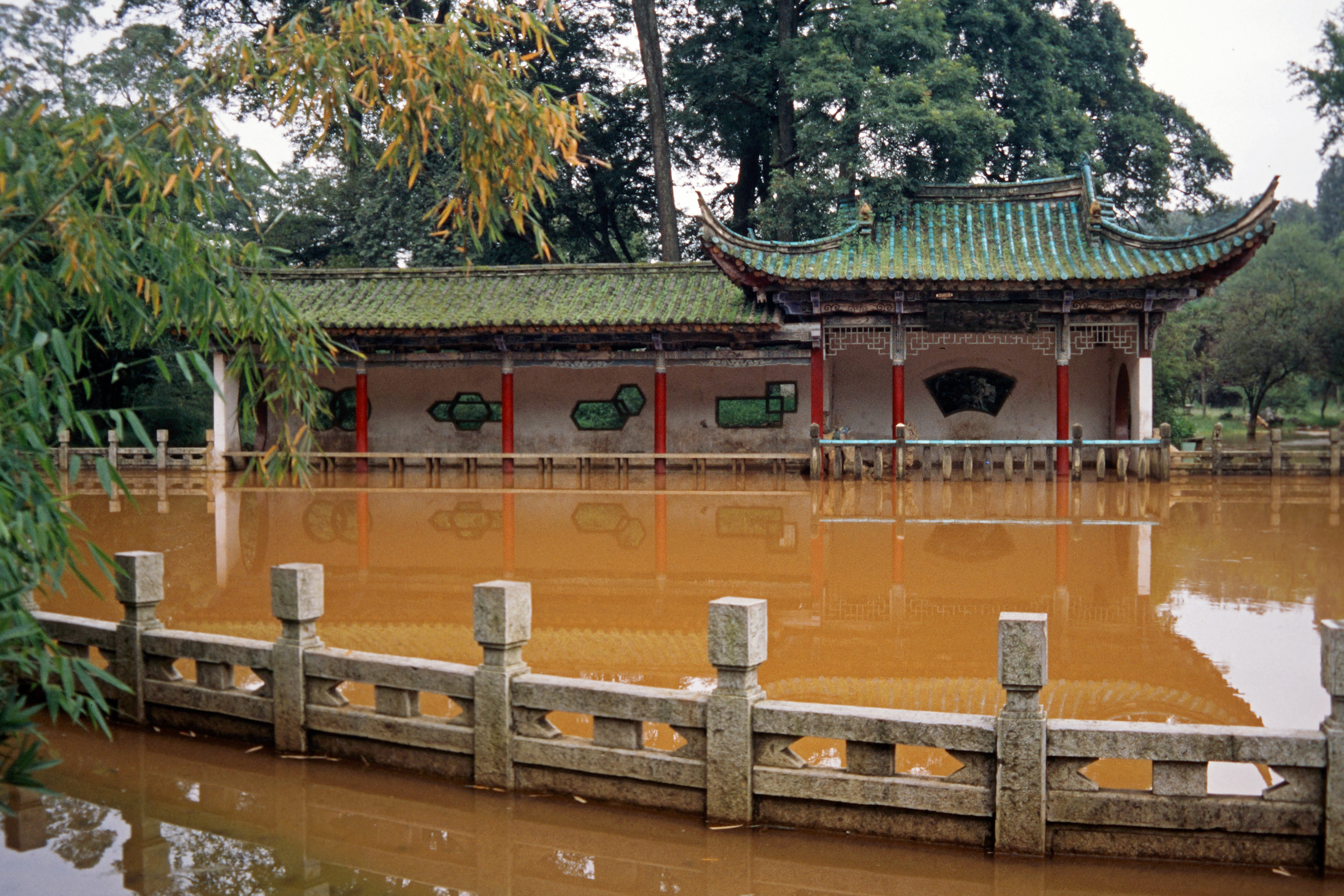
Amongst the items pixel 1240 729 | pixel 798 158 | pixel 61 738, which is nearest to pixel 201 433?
pixel 798 158

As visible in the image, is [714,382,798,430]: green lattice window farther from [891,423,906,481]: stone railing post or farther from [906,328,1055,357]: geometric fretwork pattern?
[891,423,906,481]: stone railing post

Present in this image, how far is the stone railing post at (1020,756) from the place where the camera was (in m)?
→ 4.19

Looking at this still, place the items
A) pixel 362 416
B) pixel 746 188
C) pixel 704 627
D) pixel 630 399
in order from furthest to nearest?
1. pixel 746 188
2. pixel 630 399
3. pixel 362 416
4. pixel 704 627

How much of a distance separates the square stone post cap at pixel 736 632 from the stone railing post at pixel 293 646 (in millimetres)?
2136

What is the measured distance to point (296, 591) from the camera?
5.35m

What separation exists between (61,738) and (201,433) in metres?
20.5

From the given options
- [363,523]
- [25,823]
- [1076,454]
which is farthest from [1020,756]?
[1076,454]

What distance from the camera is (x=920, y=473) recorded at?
1731 cm

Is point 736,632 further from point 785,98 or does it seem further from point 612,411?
point 785,98

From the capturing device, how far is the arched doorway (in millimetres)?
19203

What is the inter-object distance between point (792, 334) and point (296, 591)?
13966 millimetres

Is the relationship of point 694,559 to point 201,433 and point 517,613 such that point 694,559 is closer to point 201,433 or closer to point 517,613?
point 517,613

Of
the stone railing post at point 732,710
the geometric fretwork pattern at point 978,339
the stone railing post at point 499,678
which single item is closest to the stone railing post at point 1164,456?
the geometric fretwork pattern at point 978,339

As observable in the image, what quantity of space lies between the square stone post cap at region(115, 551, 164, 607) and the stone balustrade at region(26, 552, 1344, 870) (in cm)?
53
